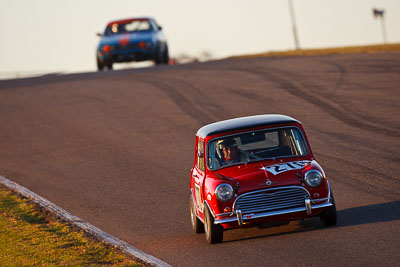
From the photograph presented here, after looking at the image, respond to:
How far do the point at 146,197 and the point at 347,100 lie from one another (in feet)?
30.8

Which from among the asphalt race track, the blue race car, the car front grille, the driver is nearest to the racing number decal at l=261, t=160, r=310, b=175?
the car front grille

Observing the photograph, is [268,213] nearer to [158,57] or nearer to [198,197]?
[198,197]

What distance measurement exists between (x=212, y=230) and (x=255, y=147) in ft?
4.41

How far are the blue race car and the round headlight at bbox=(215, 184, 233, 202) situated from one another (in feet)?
63.9

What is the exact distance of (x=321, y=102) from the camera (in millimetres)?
21719

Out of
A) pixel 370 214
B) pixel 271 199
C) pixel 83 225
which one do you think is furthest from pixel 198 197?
pixel 370 214

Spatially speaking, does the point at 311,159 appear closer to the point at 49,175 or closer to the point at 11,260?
the point at 11,260

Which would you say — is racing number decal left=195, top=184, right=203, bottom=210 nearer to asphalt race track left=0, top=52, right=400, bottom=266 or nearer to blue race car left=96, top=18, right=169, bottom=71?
asphalt race track left=0, top=52, right=400, bottom=266

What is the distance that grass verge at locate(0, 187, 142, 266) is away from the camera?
975 centimetres

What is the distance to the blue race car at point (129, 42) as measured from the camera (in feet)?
94.3

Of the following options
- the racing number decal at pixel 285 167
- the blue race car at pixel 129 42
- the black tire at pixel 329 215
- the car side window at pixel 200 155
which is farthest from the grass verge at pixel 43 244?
the blue race car at pixel 129 42

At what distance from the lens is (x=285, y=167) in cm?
994

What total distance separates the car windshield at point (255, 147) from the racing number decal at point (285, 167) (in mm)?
357

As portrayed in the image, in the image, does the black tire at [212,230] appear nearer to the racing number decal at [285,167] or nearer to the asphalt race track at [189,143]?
the asphalt race track at [189,143]
